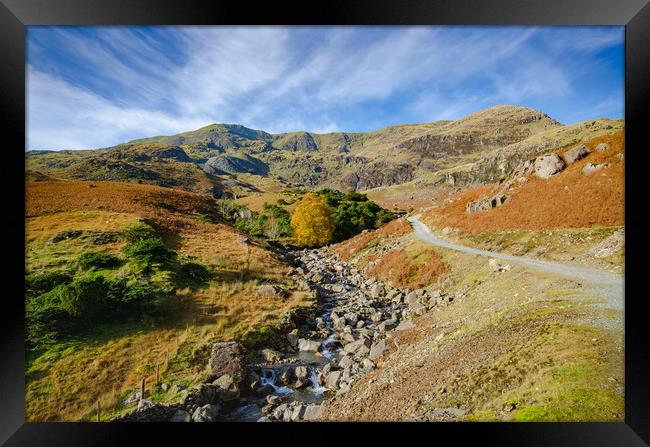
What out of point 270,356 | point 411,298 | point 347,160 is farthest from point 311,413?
point 347,160

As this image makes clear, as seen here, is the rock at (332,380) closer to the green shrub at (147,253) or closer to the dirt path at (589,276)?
the dirt path at (589,276)

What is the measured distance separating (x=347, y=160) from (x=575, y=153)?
92088mm

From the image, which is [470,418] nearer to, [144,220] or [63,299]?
[63,299]

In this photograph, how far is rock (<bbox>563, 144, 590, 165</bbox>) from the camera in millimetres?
14161

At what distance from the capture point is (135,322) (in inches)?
325

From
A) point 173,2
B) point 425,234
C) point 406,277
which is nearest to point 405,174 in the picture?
point 425,234

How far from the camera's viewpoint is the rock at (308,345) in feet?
30.5

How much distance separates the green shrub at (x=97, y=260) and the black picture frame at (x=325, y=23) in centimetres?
422

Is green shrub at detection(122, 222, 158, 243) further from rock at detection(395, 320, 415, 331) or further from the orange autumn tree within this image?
rock at detection(395, 320, 415, 331)

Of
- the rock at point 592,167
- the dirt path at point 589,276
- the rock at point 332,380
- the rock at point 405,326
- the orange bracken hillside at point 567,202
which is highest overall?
the rock at point 592,167

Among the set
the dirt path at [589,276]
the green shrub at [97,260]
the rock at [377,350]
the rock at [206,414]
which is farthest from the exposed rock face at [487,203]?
the green shrub at [97,260]

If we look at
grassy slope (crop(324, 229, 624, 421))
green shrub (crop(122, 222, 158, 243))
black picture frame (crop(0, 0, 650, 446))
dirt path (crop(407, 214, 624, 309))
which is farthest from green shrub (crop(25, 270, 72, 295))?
dirt path (crop(407, 214, 624, 309))

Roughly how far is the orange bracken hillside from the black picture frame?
3.26m

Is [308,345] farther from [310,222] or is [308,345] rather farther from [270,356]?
[310,222]
